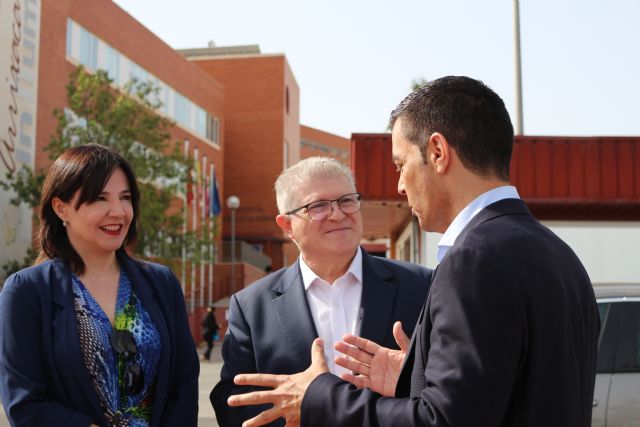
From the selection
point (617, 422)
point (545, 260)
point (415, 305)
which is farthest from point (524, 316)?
point (617, 422)

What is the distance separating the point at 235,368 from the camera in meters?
3.21

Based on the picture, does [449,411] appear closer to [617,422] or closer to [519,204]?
[519,204]

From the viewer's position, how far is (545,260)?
5.95 ft

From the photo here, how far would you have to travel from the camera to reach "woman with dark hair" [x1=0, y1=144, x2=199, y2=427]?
9.72ft

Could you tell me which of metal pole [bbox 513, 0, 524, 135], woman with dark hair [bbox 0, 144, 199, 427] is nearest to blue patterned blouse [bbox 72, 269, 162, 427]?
woman with dark hair [bbox 0, 144, 199, 427]

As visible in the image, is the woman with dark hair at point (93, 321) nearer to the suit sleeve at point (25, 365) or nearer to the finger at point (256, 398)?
the suit sleeve at point (25, 365)

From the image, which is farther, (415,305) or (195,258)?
(195,258)

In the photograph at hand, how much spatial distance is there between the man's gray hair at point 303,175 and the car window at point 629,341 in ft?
9.38

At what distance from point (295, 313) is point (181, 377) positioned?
0.56 m

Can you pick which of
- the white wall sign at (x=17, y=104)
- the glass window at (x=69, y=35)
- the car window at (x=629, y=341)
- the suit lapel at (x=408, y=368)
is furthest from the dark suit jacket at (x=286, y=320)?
the glass window at (x=69, y=35)

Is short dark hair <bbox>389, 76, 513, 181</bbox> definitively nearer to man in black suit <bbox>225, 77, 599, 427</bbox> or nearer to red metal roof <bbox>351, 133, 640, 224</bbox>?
man in black suit <bbox>225, 77, 599, 427</bbox>

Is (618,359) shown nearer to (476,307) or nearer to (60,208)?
(60,208)

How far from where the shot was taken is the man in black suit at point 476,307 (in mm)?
1741

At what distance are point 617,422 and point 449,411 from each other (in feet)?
12.4
